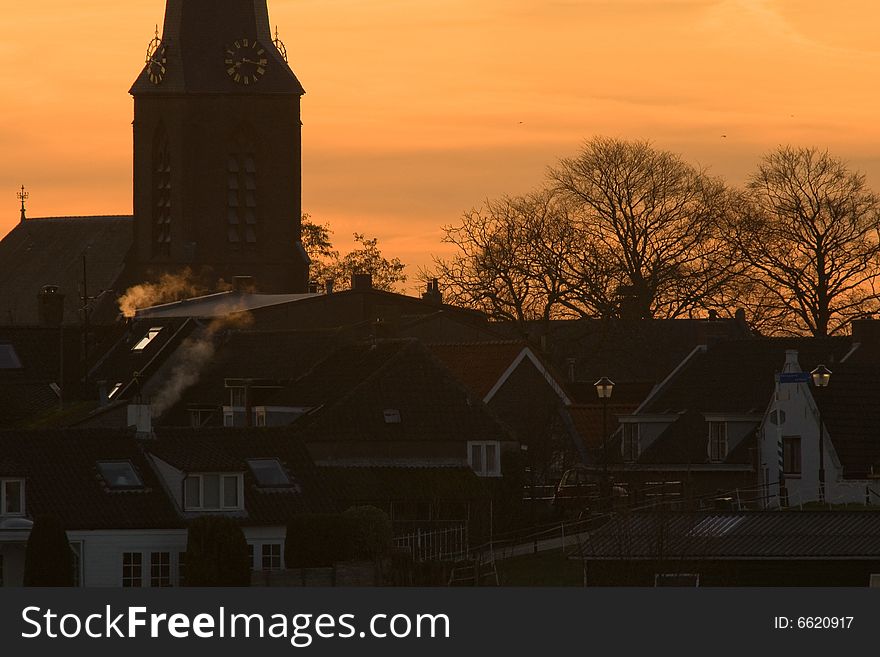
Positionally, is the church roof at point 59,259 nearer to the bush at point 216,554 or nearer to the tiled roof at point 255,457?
the tiled roof at point 255,457

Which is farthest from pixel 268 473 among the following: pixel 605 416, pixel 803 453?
pixel 803 453

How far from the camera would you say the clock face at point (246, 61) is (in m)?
142

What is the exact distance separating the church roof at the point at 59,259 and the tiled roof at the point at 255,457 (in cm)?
6617

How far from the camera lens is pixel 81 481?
75625 millimetres

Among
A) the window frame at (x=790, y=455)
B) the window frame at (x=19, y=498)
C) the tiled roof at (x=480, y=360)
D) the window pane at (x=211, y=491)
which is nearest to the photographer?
the window frame at (x=19, y=498)

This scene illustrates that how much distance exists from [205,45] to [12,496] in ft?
232

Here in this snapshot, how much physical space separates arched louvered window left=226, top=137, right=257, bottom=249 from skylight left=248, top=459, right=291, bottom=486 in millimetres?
66665

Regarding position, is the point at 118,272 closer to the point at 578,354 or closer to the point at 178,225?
the point at 178,225

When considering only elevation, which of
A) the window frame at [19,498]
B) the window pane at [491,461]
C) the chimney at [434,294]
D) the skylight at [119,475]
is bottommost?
the window frame at [19,498]

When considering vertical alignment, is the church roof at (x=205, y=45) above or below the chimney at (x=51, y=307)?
above

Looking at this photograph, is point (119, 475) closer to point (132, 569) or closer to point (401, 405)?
point (132, 569)

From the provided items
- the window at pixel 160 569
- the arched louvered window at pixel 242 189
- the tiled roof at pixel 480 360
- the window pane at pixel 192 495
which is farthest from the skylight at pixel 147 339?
the window at pixel 160 569

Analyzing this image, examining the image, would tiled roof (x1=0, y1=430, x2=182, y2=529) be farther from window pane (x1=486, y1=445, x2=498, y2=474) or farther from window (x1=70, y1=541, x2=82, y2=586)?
window pane (x1=486, y1=445, x2=498, y2=474)

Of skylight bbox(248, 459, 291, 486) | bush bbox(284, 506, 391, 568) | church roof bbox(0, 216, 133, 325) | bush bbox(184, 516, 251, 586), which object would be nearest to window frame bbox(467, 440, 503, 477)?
skylight bbox(248, 459, 291, 486)
